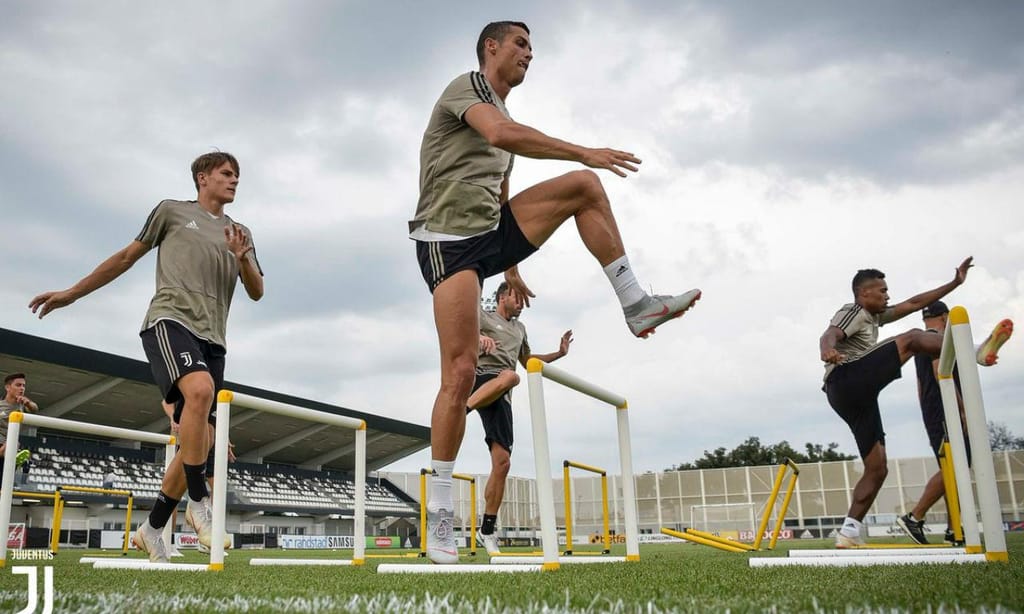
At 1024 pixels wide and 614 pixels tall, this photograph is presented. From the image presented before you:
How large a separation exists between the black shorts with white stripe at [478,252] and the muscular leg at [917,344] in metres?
3.27

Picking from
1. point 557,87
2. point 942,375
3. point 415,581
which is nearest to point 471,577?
point 415,581

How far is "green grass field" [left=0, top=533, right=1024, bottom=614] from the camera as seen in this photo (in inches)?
64.6

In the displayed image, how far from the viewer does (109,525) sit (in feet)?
87.3

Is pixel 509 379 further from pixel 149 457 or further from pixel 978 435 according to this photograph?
pixel 149 457

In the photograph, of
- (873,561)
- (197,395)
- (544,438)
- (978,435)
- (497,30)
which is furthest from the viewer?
(197,395)

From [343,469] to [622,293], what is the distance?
4260 cm

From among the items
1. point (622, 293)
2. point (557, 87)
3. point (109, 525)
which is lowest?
point (109, 525)

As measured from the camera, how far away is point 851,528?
562cm

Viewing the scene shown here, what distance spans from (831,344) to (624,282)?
3024mm

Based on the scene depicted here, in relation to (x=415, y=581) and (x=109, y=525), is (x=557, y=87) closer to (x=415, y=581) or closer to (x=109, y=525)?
(x=415, y=581)

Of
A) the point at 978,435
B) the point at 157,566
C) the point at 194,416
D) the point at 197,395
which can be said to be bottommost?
the point at 157,566

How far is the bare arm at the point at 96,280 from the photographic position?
166 inches

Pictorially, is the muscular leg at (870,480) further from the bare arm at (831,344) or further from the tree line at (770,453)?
the tree line at (770,453)

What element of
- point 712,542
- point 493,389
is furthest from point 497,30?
point 712,542
